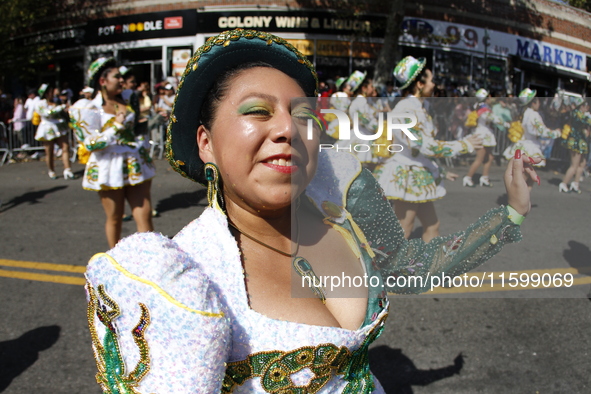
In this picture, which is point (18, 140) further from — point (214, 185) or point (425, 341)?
point (214, 185)

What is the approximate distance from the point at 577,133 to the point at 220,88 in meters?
0.91

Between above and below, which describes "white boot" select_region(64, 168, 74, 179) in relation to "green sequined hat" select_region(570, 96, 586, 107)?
below

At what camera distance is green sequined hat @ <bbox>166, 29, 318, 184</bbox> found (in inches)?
54.8

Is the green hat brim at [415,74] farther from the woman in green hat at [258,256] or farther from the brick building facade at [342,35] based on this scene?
the brick building facade at [342,35]

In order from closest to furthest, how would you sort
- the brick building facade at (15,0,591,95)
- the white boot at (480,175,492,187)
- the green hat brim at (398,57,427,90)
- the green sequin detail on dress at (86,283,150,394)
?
the green sequin detail on dress at (86,283,150,394) → the white boot at (480,175,492,187) → the green hat brim at (398,57,427,90) → the brick building facade at (15,0,591,95)

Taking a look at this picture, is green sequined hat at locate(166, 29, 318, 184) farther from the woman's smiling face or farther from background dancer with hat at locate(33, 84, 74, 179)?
background dancer with hat at locate(33, 84, 74, 179)

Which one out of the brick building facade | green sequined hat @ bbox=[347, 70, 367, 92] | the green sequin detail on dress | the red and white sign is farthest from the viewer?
the red and white sign

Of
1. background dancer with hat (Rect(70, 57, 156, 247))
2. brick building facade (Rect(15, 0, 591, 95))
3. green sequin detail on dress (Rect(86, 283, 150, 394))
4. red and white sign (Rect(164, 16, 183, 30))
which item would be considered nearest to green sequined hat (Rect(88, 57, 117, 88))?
background dancer with hat (Rect(70, 57, 156, 247))

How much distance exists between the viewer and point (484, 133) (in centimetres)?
132

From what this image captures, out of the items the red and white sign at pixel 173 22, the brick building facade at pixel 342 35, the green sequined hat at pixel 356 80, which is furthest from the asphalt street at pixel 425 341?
the red and white sign at pixel 173 22

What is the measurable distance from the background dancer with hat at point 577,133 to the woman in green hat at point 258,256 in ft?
0.36

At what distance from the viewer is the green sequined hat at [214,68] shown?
4.57 feet

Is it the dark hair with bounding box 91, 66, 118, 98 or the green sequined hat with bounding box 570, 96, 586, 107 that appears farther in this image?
the dark hair with bounding box 91, 66, 118, 98

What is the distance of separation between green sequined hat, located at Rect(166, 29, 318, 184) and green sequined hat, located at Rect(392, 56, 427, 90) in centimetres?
338
